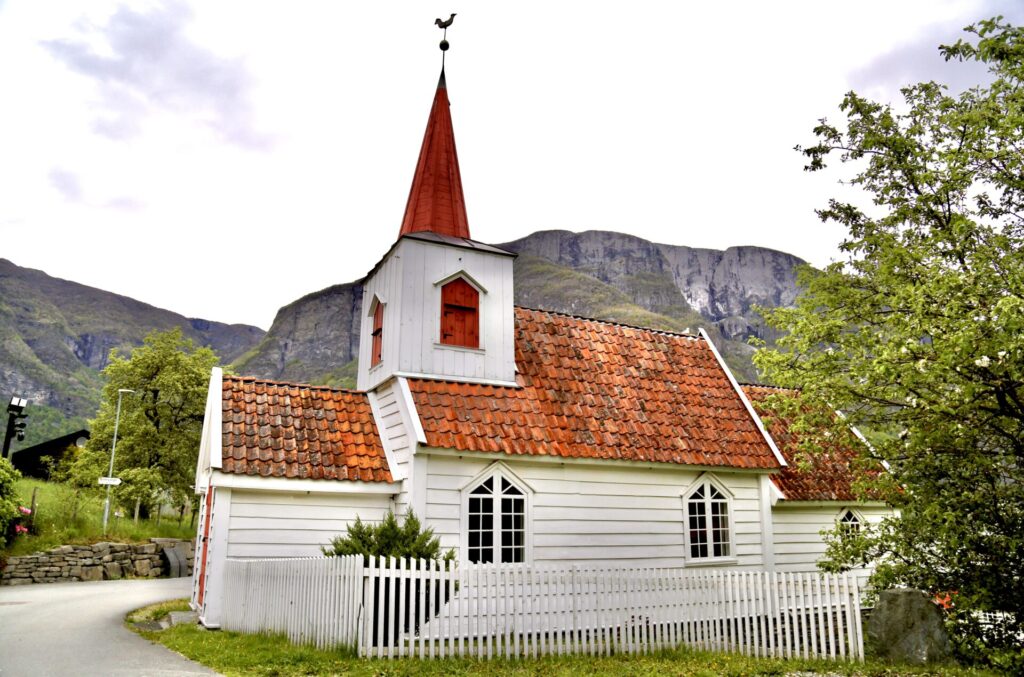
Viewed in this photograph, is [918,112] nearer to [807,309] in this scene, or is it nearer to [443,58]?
[807,309]

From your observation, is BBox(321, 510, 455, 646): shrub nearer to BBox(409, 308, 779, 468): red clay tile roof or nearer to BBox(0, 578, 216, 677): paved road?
BBox(0, 578, 216, 677): paved road

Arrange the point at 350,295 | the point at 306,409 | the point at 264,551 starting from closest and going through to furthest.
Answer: the point at 264,551, the point at 306,409, the point at 350,295

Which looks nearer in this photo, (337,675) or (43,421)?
(337,675)

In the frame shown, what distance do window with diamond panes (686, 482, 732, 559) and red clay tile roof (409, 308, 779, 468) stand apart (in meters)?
0.93

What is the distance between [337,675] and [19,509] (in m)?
21.7

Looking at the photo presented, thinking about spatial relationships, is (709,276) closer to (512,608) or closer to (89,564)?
(89,564)

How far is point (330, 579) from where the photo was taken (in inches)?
404

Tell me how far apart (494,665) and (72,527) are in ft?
76.6


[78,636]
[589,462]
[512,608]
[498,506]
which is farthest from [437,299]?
[78,636]

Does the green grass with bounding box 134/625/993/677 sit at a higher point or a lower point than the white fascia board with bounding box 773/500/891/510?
lower

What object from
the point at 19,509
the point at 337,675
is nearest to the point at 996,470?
the point at 337,675

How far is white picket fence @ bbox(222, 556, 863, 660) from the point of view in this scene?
9938 millimetres

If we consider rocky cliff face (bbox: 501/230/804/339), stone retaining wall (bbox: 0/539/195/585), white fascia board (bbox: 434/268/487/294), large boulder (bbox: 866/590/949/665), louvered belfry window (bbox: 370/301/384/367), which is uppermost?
rocky cliff face (bbox: 501/230/804/339)

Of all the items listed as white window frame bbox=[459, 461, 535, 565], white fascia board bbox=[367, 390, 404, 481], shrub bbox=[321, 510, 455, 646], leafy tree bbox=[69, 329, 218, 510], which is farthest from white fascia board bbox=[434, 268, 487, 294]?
leafy tree bbox=[69, 329, 218, 510]
